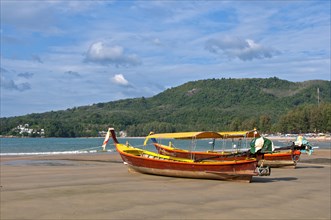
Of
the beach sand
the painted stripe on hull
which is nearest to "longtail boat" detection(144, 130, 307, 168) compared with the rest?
the painted stripe on hull

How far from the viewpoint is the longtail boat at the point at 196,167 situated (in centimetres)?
1862

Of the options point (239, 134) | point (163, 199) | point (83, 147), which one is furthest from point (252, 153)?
point (83, 147)

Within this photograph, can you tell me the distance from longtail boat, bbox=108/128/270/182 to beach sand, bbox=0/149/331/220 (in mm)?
363

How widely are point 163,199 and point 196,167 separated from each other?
225 inches

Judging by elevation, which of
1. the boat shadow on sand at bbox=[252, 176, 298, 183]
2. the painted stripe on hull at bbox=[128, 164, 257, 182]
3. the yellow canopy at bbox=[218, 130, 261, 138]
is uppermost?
the yellow canopy at bbox=[218, 130, 261, 138]

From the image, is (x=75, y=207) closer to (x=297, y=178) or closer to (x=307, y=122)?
(x=297, y=178)

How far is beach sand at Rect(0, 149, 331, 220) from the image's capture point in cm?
1154

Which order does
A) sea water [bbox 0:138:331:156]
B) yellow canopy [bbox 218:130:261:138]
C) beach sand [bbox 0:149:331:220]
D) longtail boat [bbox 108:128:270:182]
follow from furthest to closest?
sea water [bbox 0:138:331:156]
yellow canopy [bbox 218:130:261:138]
longtail boat [bbox 108:128:270:182]
beach sand [bbox 0:149:331:220]

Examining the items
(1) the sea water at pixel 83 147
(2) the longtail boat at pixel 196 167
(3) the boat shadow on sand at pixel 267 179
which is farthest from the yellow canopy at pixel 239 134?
(3) the boat shadow on sand at pixel 267 179

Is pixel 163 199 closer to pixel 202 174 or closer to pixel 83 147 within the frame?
pixel 202 174

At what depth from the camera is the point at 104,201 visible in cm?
1316

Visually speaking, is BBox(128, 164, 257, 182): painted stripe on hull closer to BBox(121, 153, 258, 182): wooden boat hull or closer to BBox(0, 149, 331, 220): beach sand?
BBox(121, 153, 258, 182): wooden boat hull

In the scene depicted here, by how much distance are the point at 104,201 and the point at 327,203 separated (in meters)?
6.88

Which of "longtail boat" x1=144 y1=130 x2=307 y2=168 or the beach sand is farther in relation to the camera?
"longtail boat" x1=144 y1=130 x2=307 y2=168
